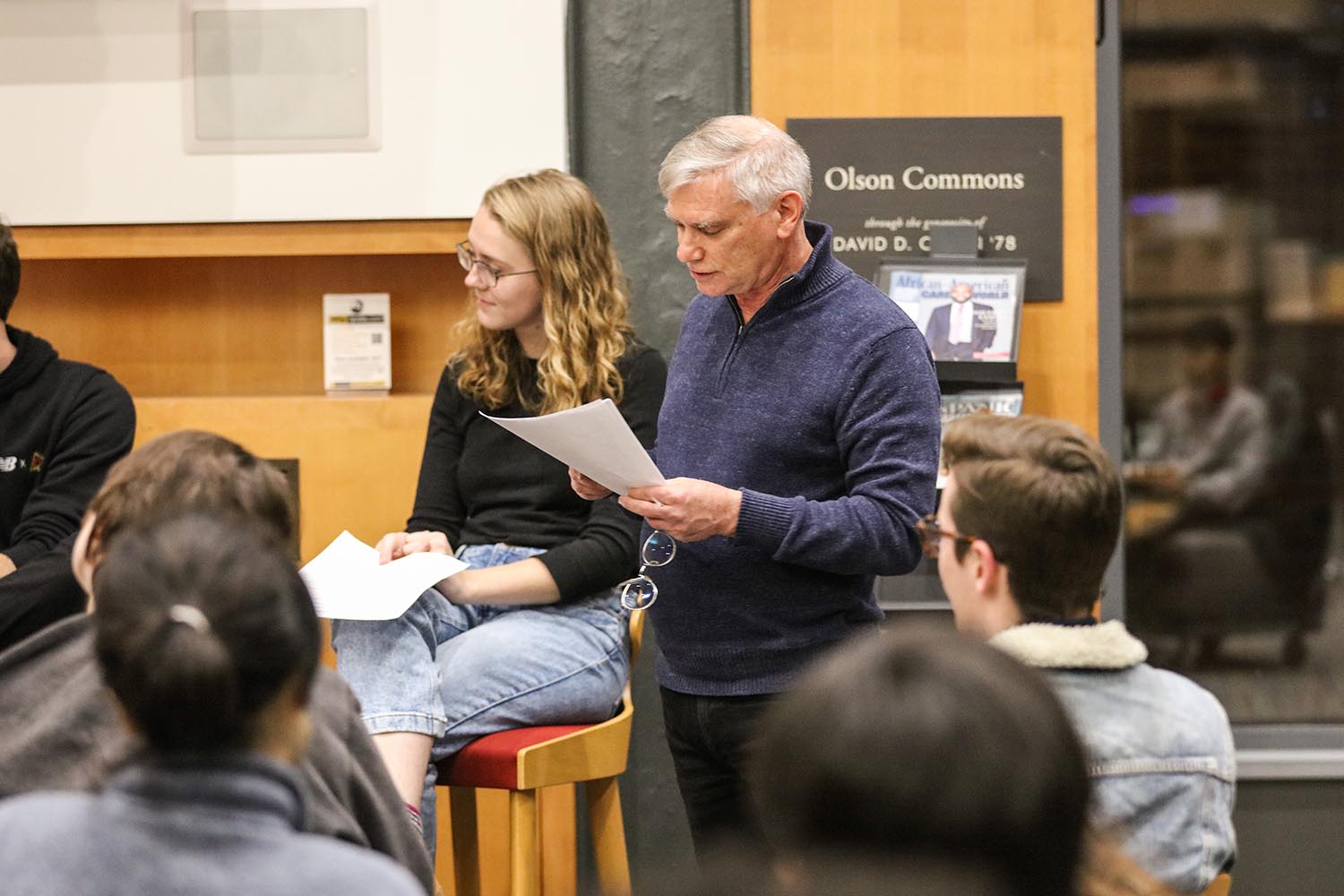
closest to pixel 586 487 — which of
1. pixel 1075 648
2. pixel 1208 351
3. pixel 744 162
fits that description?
pixel 744 162

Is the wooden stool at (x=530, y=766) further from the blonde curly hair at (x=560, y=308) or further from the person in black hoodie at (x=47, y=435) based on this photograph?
the person in black hoodie at (x=47, y=435)

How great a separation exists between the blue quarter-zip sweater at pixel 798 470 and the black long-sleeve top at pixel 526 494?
0.31 meters

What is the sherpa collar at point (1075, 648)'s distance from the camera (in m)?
1.52

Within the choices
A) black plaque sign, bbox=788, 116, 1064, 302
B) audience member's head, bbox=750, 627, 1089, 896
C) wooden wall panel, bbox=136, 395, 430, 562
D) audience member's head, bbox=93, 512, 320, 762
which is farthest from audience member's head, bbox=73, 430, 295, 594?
black plaque sign, bbox=788, 116, 1064, 302

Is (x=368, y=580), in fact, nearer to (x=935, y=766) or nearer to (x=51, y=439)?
(x=51, y=439)

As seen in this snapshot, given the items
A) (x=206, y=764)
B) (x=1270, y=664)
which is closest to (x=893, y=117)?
(x=1270, y=664)

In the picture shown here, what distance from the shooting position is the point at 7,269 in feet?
9.11

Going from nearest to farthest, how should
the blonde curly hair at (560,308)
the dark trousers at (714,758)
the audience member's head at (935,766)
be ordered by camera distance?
1. the audience member's head at (935,766)
2. the dark trousers at (714,758)
3. the blonde curly hair at (560,308)

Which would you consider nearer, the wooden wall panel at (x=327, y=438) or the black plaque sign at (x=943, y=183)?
the black plaque sign at (x=943, y=183)

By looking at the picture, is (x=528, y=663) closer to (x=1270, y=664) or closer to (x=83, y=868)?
(x=83, y=868)

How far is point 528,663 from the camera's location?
8.13 feet

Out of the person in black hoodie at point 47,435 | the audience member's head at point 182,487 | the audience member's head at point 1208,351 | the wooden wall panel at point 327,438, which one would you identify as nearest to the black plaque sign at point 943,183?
the audience member's head at point 1208,351

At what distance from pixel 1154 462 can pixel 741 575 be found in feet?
6.66

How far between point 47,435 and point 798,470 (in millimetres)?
1535
